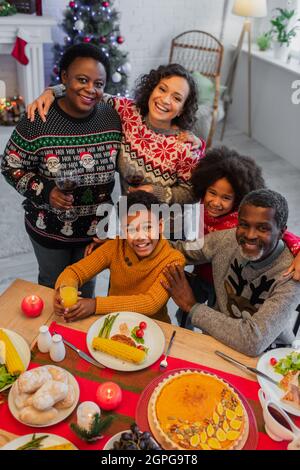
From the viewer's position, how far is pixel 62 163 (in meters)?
1.75

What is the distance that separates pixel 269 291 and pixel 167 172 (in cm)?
65

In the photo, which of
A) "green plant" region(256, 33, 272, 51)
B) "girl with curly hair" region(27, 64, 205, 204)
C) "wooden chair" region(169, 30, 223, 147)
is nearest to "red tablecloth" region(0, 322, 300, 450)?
"girl with curly hair" region(27, 64, 205, 204)

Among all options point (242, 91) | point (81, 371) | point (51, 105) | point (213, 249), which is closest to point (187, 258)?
point (213, 249)

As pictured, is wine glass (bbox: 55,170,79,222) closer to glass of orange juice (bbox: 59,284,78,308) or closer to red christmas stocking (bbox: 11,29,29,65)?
glass of orange juice (bbox: 59,284,78,308)

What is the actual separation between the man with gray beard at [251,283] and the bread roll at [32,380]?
1.81 ft

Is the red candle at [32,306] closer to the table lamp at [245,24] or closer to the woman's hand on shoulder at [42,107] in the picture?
the woman's hand on shoulder at [42,107]

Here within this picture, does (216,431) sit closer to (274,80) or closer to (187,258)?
(187,258)

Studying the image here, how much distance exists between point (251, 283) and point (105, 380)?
621 mm

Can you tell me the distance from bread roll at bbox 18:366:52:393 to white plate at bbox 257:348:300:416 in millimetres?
625

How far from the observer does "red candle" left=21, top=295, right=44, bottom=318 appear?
1533mm

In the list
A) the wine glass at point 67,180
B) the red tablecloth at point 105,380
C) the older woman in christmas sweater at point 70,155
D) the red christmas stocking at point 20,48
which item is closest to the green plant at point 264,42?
the red christmas stocking at point 20,48

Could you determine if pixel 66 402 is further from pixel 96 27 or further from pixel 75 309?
pixel 96 27

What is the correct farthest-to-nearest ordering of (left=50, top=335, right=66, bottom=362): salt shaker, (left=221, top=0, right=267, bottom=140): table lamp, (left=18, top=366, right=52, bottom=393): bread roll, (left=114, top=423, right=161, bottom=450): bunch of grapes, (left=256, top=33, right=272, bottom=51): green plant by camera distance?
(left=256, top=33, right=272, bottom=51): green plant
(left=221, top=0, right=267, bottom=140): table lamp
(left=50, top=335, right=66, bottom=362): salt shaker
(left=18, top=366, right=52, bottom=393): bread roll
(left=114, top=423, right=161, bottom=450): bunch of grapes

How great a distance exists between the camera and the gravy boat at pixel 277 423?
1172mm
